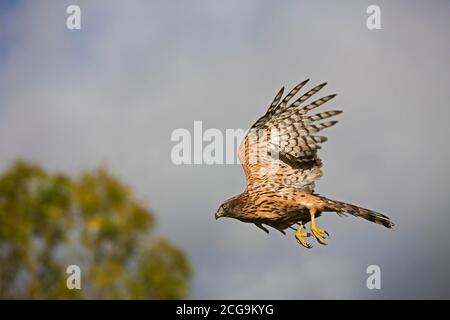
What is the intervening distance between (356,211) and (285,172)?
147 centimetres

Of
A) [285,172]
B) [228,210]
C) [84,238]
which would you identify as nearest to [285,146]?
[285,172]

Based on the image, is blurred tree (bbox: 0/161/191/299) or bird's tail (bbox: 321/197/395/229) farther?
blurred tree (bbox: 0/161/191/299)

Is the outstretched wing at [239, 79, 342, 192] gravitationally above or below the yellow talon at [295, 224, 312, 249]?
above

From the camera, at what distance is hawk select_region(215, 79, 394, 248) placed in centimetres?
1104

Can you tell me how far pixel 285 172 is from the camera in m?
12.0

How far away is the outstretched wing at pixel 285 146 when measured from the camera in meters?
11.9


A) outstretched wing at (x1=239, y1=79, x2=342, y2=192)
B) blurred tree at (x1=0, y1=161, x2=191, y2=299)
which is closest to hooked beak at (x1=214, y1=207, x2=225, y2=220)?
outstretched wing at (x1=239, y1=79, x2=342, y2=192)

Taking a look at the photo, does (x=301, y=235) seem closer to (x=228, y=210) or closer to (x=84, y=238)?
(x=228, y=210)

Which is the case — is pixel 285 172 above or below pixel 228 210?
above

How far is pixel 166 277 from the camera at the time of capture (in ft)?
117

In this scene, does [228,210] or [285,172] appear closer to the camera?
[228,210]

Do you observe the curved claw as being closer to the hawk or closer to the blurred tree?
the hawk

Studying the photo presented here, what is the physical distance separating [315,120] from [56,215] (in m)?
30.3

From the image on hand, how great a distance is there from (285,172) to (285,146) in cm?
41
